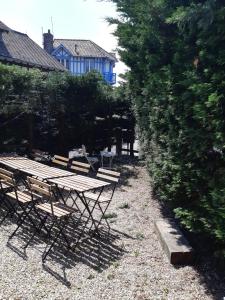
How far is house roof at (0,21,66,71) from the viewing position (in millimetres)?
20094

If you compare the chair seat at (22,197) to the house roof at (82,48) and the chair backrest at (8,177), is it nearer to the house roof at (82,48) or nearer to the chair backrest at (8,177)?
the chair backrest at (8,177)

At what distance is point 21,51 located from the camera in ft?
73.2

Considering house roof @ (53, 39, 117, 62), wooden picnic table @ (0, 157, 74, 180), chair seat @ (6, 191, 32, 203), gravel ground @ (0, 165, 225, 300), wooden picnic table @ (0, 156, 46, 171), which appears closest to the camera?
gravel ground @ (0, 165, 225, 300)

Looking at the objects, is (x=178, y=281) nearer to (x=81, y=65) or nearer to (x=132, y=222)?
(x=132, y=222)

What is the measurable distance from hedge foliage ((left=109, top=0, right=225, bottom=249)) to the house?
1389 inches

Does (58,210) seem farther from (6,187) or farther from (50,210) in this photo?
(6,187)

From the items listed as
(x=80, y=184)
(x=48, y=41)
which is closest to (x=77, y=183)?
(x=80, y=184)

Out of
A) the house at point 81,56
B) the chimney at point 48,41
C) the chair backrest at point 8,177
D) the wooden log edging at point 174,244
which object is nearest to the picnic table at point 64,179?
the chair backrest at point 8,177

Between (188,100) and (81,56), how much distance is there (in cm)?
3877

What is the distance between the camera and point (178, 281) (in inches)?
172

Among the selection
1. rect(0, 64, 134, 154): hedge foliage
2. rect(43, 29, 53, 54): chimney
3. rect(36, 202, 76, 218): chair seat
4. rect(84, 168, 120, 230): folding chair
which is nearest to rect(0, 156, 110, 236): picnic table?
rect(84, 168, 120, 230): folding chair

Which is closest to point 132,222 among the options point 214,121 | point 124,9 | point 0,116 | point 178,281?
point 178,281

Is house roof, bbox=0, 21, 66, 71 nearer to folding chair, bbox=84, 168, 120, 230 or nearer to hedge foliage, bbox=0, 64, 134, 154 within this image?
hedge foliage, bbox=0, 64, 134, 154

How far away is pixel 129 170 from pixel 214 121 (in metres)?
7.46
